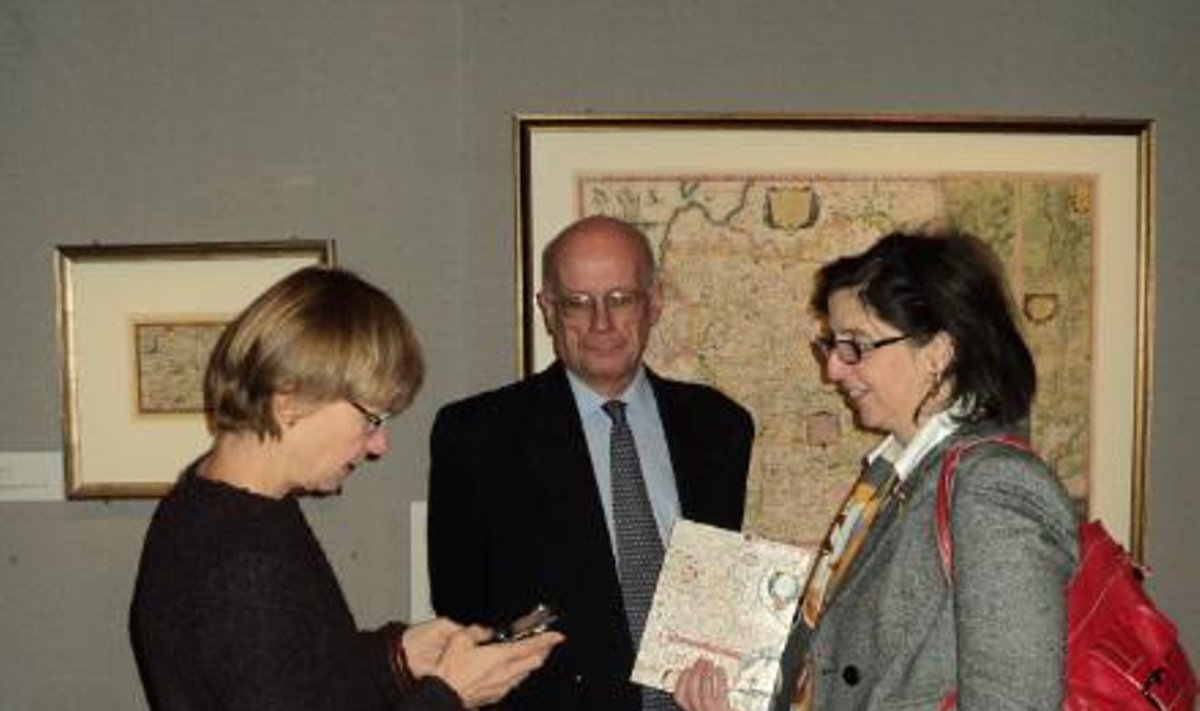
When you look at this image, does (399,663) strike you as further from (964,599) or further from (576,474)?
(964,599)

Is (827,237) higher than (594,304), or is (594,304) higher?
(827,237)

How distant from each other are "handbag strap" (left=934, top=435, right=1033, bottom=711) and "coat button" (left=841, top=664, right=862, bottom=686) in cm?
15

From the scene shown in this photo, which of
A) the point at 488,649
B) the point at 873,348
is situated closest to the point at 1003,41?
the point at 873,348

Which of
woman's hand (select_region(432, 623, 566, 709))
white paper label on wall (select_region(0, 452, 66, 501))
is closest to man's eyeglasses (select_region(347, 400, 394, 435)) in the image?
woman's hand (select_region(432, 623, 566, 709))

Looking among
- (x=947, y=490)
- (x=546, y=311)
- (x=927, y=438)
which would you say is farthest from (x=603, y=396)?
(x=947, y=490)

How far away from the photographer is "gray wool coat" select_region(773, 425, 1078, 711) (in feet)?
4.20

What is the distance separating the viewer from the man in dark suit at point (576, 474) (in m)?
2.20

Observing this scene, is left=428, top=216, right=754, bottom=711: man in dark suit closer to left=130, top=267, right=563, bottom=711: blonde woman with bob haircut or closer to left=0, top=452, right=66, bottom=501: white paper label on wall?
left=130, top=267, right=563, bottom=711: blonde woman with bob haircut

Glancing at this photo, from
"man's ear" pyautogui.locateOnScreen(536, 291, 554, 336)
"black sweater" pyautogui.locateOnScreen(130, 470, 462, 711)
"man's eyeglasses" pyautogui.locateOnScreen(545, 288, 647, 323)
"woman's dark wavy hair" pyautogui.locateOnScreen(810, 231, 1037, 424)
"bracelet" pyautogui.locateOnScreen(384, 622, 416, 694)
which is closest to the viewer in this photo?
"black sweater" pyautogui.locateOnScreen(130, 470, 462, 711)

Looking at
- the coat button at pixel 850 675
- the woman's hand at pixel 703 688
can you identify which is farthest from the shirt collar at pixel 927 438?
the woman's hand at pixel 703 688

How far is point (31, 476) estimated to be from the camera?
8.56 feet

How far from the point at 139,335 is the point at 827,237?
1861mm

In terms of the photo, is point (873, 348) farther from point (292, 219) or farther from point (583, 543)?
point (292, 219)

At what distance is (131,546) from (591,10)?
190 centimetres
